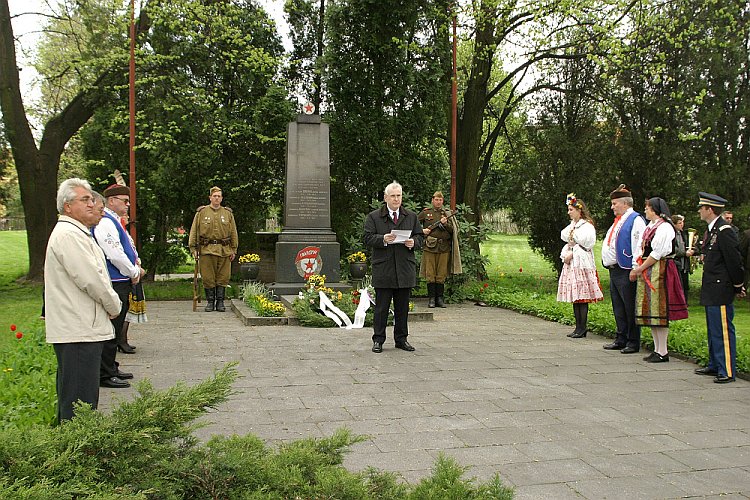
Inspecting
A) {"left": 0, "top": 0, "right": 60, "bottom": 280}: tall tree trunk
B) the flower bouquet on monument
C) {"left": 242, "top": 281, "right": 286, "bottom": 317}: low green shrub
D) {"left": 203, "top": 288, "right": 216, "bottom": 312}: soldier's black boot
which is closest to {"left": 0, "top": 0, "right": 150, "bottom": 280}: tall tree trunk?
{"left": 0, "top": 0, "right": 60, "bottom": 280}: tall tree trunk

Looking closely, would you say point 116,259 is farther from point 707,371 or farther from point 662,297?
point 707,371

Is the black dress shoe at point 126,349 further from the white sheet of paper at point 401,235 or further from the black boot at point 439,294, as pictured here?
the black boot at point 439,294

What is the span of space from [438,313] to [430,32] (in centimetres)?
877

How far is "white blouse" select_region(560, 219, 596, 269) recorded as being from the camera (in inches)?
371

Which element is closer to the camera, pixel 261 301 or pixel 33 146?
pixel 261 301

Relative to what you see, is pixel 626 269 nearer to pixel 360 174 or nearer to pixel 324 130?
pixel 324 130

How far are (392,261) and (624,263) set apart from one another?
9.62ft

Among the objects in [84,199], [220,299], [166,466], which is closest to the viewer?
[166,466]

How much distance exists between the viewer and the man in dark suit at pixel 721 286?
6.88 m

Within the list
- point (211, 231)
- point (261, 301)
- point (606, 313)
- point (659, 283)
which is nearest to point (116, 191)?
point (261, 301)

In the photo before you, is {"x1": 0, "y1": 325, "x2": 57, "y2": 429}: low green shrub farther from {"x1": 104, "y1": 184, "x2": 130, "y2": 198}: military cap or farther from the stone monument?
the stone monument

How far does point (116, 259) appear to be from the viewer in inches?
261

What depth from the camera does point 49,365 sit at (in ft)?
Answer: 21.7

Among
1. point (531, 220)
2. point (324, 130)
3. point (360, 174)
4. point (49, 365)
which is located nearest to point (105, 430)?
point (49, 365)
